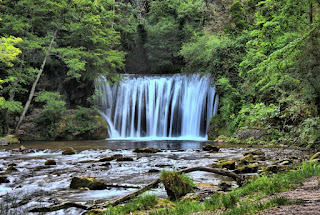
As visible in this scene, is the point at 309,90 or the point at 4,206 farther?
the point at 309,90

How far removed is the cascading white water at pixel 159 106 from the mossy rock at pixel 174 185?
20123mm

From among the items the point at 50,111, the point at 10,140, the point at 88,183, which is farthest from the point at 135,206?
the point at 50,111

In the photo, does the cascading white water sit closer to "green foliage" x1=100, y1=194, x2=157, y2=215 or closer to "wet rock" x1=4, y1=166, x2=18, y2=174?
"wet rock" x1=4, y1=166, x2=18, y2=174

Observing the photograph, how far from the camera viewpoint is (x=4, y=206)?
4.93 meters

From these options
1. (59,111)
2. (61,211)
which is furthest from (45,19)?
(61,211)

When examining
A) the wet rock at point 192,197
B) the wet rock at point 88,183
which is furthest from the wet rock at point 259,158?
the wet rock at point 88,183

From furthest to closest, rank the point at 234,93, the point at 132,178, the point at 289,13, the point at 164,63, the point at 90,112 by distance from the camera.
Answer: the point at 164,63, the point at 90,112, the point at 234,93, the point at 289,13, the point at 132,178

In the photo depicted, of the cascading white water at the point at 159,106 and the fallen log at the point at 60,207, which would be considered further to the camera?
the cascading white water at the point at 159,106

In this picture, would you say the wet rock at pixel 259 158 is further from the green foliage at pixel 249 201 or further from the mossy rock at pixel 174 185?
the mossy rock at pixel 174 185

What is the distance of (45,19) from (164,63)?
1531cm

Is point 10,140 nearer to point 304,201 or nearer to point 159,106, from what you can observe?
point 159,106

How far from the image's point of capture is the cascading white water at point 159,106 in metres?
25.8

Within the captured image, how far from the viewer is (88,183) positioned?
630 cm

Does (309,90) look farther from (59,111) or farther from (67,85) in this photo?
(67,85)
